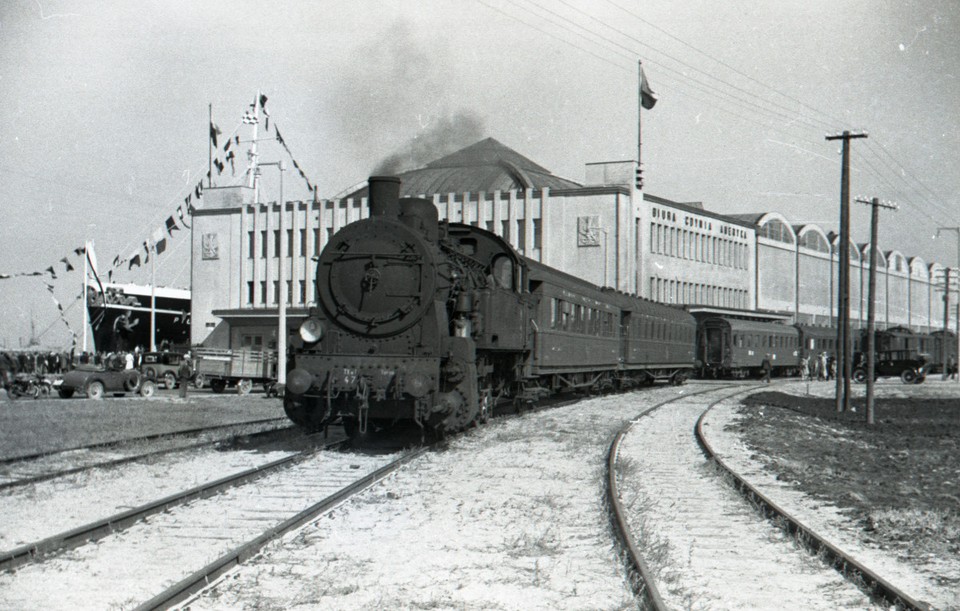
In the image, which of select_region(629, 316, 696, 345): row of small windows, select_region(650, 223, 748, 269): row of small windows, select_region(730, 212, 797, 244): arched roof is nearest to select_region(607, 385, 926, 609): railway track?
select_region(629, 316, 696, 345): row of small windows

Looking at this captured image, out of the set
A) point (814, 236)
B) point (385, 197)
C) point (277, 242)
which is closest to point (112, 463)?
point (385, 197)

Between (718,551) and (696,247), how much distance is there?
57141mm

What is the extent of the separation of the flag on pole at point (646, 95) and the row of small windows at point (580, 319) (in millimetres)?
26737

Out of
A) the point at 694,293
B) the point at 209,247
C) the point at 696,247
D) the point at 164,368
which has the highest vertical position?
the point at 696,247

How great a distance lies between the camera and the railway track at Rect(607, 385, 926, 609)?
20.5ft

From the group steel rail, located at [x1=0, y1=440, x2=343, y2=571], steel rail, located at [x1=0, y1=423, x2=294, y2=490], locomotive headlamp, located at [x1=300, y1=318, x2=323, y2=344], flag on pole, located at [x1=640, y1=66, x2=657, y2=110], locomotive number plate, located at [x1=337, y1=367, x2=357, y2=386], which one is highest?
flag on pole, located at [x1=640, y1=66, x2=657, y2=110]

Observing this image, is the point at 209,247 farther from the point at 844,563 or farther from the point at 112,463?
the point at 844,563

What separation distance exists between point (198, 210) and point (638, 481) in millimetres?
54470

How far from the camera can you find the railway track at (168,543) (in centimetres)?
610

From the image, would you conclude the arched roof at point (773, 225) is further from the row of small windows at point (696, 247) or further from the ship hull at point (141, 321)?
the ship hull at point (141, 321)

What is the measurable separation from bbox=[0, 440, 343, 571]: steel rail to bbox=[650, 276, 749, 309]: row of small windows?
47.6m

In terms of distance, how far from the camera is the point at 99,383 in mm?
29188

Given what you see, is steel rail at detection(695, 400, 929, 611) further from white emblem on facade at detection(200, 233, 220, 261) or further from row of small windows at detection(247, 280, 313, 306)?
white emblem on facade at detection(200, 233, 220, 261)

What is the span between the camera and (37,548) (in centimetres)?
690
